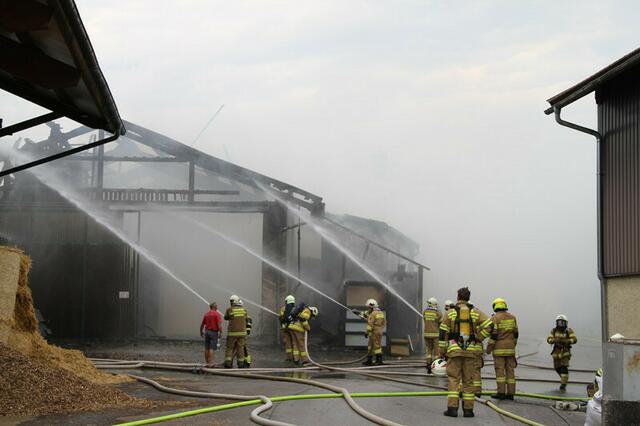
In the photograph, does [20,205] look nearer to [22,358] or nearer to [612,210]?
[22,358]

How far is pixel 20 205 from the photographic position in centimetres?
2370

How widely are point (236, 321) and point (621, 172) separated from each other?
7.92 m

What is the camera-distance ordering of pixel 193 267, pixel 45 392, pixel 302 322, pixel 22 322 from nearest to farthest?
pixel 45 392 < pixel 22 322 < pixel 302 322 < pixel 193 267

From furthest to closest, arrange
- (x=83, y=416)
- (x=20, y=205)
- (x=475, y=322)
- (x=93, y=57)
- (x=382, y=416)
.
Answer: (x=20, y=205) → (x=475, y=322) → (x=382, y=416) → (x=83, y=416) → (x=93, y=57)

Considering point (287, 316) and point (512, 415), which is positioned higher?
point (287, 316)

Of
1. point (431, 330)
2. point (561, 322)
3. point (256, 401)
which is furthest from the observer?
point (431, 330)

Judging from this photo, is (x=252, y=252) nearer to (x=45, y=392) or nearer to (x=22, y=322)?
(x=22, y=322)

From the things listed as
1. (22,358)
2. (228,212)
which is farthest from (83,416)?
(228,212)

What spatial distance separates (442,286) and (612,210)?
22.3 m

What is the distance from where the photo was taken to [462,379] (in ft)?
34.6

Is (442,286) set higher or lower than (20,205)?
lower

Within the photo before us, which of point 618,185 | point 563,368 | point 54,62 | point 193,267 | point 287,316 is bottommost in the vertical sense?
point 563,368

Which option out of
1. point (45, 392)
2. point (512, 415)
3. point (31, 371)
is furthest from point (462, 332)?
point (31, 371)

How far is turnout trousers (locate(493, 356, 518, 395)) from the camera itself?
40.9 feet
